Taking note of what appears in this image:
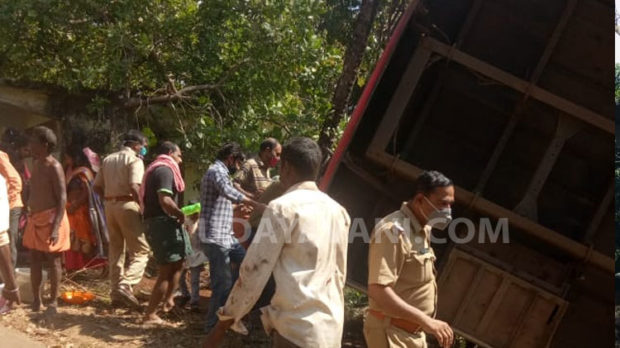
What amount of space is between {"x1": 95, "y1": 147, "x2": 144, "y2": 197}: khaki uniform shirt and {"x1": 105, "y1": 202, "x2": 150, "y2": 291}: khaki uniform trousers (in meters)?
0.12

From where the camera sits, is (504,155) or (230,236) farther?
(504,155)

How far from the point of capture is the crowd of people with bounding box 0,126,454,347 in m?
2.52

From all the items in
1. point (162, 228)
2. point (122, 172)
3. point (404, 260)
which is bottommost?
point (162, 228)

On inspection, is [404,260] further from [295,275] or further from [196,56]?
[196,56]

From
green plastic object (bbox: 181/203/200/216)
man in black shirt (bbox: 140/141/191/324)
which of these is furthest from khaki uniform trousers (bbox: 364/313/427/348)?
green plastic object (bbox: 181/203/200/216)

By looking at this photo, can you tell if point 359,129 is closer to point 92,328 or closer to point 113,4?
point 92,328

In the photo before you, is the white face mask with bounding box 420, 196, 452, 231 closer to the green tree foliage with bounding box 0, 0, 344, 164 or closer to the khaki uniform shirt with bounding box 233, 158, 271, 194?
the khaki uniform shirt with bounding box 233, 158, 271, 194

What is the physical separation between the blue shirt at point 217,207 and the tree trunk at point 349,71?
82.3 inches

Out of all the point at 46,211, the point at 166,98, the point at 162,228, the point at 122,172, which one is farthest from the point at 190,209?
the point at 166,98

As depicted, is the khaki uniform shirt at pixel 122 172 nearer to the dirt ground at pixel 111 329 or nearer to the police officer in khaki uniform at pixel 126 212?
the police officer in khaki uniform at pixel 126 212

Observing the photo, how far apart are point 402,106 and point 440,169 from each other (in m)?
0.95

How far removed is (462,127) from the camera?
17.6ft

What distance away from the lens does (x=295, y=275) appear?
2.50 m

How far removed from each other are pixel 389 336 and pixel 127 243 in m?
3.41
